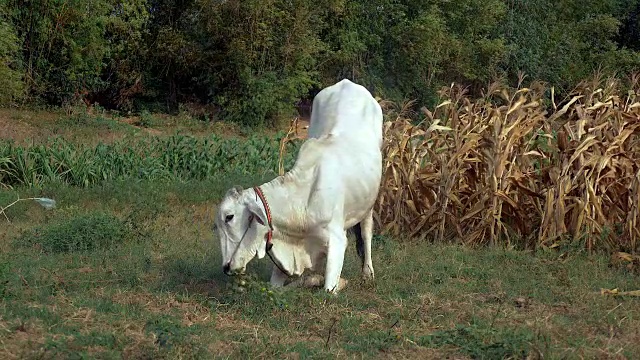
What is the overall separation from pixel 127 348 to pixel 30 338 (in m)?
0.55

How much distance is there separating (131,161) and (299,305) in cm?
636

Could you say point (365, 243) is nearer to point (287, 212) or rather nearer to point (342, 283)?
point (342, 283)

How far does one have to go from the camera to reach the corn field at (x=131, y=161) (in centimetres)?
1064

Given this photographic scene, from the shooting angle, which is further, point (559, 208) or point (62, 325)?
point (559, 208)

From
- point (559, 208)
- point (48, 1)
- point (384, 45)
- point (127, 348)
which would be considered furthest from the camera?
point (384, 45)

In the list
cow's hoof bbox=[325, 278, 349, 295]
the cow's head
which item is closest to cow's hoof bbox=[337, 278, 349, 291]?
cow's hoof bbox=[325, 278, 349, 295]

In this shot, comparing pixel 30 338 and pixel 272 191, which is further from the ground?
pixel 272 191

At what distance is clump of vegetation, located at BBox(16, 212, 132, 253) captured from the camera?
7312 millimetres

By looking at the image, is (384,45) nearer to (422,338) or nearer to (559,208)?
(559,208)

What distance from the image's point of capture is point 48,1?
17469 millimetres

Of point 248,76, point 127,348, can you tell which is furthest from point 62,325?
point 248,76

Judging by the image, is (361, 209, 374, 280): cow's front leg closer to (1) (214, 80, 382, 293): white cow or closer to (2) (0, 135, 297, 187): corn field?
(1) (214, 80, 382, 293): white cow

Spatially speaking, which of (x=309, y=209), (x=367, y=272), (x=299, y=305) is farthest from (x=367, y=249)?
(x=299, y=305)

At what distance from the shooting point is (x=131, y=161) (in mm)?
11227
